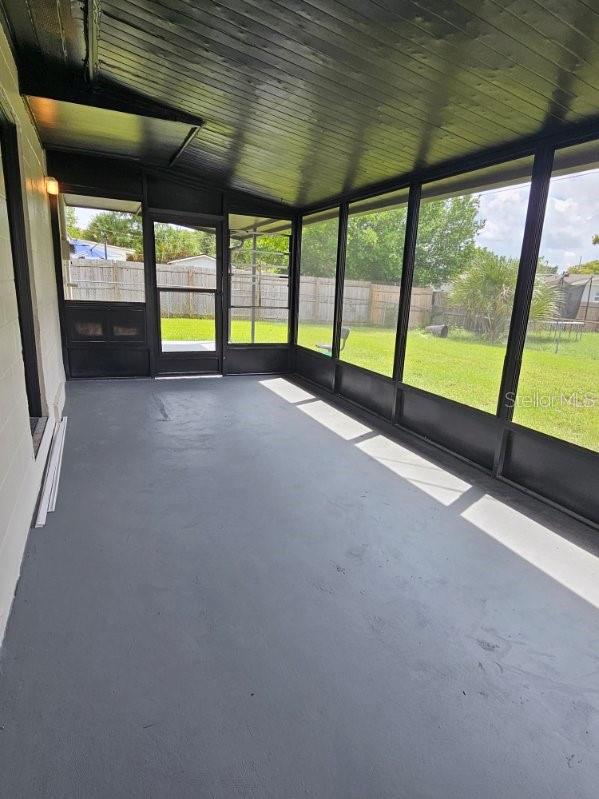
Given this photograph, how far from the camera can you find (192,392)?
591cm

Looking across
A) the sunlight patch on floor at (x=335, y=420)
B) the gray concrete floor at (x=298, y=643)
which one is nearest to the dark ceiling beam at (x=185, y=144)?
the sunlight patch on floor at (x=335, y=420)

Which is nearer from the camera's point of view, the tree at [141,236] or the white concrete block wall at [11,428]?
the white concrete block wall at [11,428]

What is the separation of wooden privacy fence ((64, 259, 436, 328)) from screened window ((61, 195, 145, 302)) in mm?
13

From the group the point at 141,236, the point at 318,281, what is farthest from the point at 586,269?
the point at 141,236

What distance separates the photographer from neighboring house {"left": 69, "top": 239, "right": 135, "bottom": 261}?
589 cm

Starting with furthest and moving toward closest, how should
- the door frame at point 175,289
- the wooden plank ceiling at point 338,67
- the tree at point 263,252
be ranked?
the tree at point 263,252, the door frame at point 175,289, the wooden plank ceiling at point 338,67

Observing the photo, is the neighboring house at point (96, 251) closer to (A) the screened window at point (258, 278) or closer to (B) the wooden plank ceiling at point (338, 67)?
(A) the screened window at point (258, 278)

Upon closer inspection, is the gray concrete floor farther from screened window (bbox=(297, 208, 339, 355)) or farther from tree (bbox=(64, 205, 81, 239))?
tree (bbox=(64, 205, 81, 239))

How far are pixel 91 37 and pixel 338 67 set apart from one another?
1.68m

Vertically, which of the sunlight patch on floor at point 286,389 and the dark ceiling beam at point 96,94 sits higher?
the dark ceiling beam at point 96,94

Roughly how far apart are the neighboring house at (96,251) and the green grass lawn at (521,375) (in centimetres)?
344

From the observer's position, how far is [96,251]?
5.98 meters

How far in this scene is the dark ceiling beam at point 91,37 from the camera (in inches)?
97.1

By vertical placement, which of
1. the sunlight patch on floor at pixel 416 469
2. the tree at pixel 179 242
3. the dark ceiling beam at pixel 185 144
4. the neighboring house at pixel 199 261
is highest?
the dark ceiling beam at pixel 185 144
